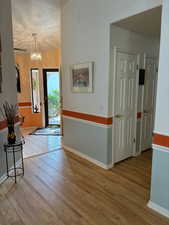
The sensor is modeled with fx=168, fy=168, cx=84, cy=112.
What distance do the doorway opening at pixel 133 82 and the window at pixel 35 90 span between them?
3.89 metres

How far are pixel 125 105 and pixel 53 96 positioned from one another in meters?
3.61

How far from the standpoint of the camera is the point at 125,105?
3102 millimetres

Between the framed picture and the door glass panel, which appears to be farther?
the door glass panel

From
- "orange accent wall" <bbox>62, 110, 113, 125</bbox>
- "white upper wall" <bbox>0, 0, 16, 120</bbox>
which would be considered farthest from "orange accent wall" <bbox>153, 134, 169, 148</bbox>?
"white upper wall" <bbox>0, 0, 16, 120</bbox>

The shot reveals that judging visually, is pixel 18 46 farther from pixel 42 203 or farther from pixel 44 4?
pixel 42 203

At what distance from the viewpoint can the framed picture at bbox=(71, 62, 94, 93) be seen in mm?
2985

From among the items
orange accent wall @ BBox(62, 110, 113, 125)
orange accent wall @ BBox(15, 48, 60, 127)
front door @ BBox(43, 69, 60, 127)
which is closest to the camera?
orange accent wall @ BBox(62, 110, 113, 125)

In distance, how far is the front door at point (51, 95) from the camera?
5.98m

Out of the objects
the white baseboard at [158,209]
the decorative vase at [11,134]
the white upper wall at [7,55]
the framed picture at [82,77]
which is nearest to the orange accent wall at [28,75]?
the framed picture at [82,77]

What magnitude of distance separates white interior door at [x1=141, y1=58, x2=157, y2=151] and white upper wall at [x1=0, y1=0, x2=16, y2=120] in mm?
2533

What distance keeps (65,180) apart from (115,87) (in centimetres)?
171

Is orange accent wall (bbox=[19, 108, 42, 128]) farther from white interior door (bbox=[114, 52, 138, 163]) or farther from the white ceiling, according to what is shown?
the white ceiling

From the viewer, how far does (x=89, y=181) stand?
8.48 feet

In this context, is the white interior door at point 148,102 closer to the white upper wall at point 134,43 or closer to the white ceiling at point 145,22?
the white upper wall at point 134,43
